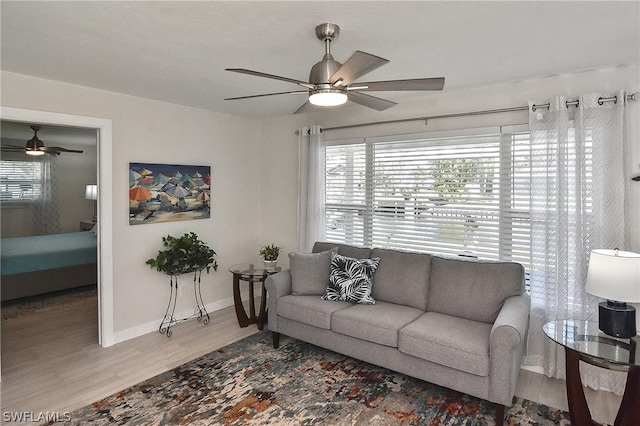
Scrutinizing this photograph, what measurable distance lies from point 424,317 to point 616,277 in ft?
4.34

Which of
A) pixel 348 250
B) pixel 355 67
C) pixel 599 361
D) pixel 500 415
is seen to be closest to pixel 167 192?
pixel 348 250

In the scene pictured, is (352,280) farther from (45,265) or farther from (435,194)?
(45,265)

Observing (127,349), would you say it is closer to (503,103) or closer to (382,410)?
(382,410)

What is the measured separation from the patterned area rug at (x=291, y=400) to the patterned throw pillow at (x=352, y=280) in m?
0.58

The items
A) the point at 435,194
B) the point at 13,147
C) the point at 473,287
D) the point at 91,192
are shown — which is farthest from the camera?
the point at 91,192

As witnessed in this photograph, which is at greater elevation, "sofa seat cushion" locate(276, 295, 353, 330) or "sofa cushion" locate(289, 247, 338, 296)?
"sofa cushion" locate(289, 247, 338, 296)

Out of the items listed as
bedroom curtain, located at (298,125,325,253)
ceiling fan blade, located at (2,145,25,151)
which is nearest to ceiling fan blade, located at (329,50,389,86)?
bedroom curtain, located at (298,125,325,253)

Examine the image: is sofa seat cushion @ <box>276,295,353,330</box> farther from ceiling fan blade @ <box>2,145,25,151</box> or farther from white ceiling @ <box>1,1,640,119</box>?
ceiling fan blade @ <box>2,145,25,151</box>

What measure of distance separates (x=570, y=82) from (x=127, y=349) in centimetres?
→ 465

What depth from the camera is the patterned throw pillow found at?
3.40 m

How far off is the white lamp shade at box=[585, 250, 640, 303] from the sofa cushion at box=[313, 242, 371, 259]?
1.89 metres

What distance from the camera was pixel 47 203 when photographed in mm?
6664

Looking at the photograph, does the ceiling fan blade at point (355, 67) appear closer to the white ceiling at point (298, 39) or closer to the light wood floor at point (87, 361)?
the white ceiling at point (298, 39)

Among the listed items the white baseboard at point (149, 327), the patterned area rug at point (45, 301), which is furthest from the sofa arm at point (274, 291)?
the patterned area rug at point (45, 301)
